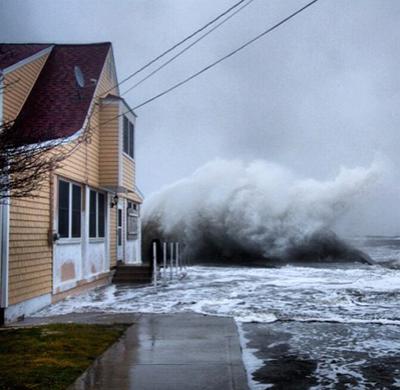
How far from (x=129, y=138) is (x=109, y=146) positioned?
2289 millimetres

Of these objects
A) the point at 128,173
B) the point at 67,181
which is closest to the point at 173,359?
the point at 67,181

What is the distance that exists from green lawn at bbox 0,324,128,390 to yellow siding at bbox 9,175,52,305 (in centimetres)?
169

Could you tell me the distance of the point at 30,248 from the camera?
37.0 ft

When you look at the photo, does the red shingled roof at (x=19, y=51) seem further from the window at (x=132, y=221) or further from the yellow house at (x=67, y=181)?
the window at (x=132, y=221)

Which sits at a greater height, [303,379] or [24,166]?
Answer: [24,166]

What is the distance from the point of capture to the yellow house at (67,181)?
10.8m

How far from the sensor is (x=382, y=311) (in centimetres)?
1120

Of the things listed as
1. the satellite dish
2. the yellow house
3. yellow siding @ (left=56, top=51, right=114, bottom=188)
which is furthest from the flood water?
the satellite dish

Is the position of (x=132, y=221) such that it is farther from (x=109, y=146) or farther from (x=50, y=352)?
(x=50, y=352)

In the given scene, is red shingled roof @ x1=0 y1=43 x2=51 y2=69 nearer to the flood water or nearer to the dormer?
the dormer

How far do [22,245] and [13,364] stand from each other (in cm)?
464

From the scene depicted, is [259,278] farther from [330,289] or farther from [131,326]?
[131,326]

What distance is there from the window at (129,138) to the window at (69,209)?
3.94 meters

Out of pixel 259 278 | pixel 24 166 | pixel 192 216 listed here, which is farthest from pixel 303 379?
pixel 192 216
